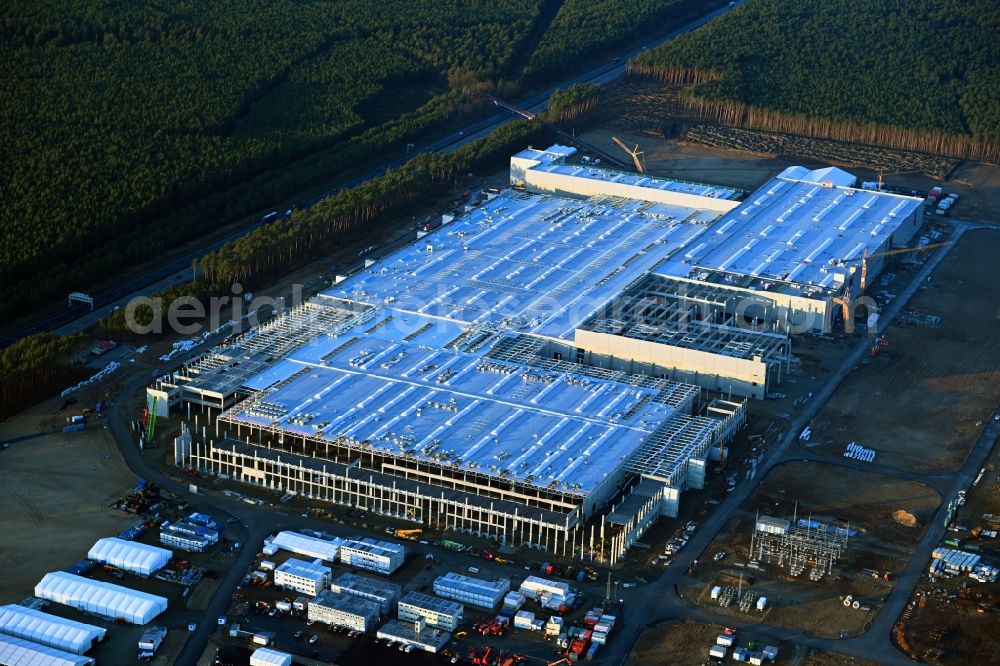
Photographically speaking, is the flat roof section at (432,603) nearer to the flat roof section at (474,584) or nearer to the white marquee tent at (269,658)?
the flat roof section at (474,584)

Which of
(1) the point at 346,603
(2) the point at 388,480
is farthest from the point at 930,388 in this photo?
(1) the point at 346,603

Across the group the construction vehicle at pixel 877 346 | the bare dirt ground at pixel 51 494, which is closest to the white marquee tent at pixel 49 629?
the bare dirt ground at pixel 51 494

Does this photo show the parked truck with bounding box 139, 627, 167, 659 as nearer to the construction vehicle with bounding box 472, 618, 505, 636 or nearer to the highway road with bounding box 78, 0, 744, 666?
the highway road with bounding box 78, 0, 744, 666

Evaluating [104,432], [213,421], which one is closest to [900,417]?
[213,421]

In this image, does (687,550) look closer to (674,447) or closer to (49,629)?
(674,447)

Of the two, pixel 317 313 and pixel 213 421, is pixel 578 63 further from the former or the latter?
pixel 213 421

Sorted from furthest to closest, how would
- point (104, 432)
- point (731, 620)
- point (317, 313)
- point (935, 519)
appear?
1. point (317, 313)
2. point (104, 432)
3. point (935, 519)
4. point (731, 620)

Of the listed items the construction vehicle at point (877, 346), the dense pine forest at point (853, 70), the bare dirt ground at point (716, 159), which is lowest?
the construction vehicle at point (877, 346)
